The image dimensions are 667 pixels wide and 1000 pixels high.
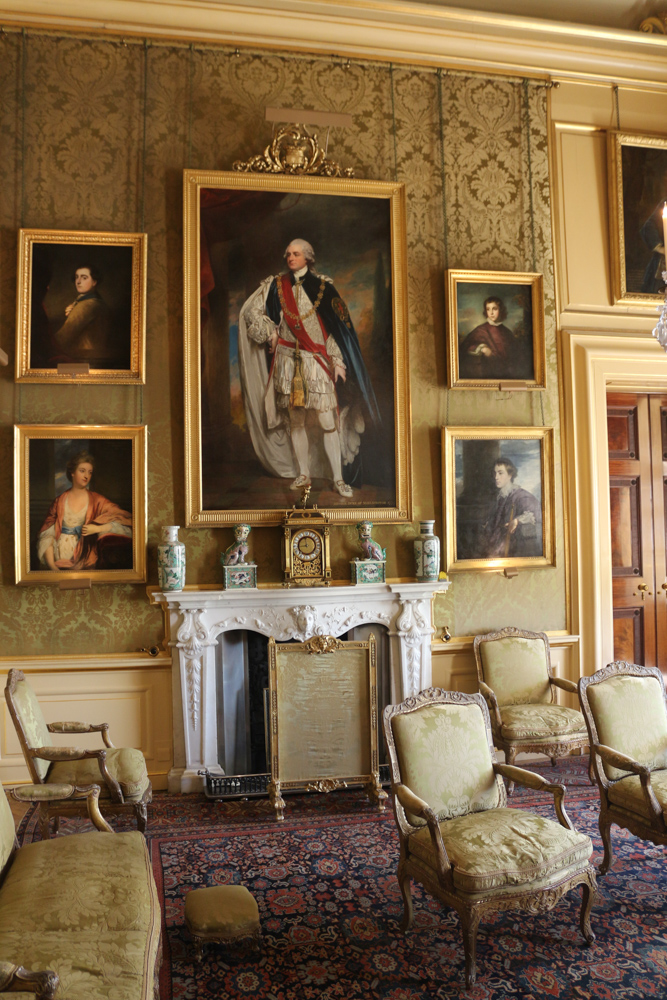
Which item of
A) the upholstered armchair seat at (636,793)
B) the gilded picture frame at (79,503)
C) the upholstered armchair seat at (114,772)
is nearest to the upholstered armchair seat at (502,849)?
the upholstered armchair seat at (636,793)

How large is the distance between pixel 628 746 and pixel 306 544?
2.65m

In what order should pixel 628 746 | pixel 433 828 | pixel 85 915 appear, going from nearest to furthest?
pixel 85 915 < pixel 433 828 < pixel 628 746

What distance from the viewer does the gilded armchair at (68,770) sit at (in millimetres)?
4074

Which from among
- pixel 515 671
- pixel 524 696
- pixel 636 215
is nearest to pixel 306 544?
pixel 515 671

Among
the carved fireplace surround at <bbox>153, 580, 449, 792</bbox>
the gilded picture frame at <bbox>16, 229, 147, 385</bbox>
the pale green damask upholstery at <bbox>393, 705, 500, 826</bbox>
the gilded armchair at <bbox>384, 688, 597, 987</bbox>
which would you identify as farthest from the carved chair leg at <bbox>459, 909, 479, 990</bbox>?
the gilded picture frame at <bbox>16, 229, 147, 385</bbox>

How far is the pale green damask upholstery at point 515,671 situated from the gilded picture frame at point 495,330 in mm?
2139

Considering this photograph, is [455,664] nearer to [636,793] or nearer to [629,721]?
[629,721]

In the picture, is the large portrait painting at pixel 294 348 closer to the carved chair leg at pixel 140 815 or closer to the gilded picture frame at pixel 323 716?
the gilded picture frame at pixel 323 716

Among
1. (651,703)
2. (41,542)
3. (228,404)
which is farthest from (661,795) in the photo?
(41,542)

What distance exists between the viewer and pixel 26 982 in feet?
6.60

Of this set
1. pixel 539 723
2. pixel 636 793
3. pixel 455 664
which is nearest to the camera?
pixel 636 793

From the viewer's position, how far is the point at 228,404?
5.71 m

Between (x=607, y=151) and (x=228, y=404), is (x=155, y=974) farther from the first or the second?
(x=607, y=151)

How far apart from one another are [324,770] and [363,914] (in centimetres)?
141
